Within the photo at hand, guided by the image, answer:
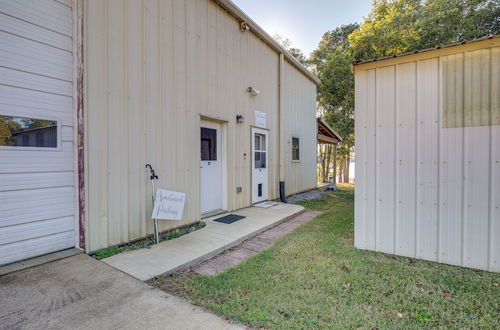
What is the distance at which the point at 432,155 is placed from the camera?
115 inches

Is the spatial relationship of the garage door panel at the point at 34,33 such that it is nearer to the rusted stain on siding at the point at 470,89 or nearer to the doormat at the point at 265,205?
the rusted stain on siding at the point at 470,89

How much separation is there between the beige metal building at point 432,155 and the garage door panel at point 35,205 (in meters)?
3.69

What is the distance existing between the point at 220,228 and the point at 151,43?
123 inches

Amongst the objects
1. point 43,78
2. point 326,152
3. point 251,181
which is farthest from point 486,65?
point 326,152

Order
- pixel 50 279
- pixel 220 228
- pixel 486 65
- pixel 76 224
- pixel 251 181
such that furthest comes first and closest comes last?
pixel 251 181 → pixel 220 228 → pixel 76 224 → pixel 486 65 → pixel 50 279

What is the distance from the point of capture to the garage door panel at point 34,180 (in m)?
2.56

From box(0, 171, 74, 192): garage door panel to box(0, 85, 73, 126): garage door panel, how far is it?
2.05 ft

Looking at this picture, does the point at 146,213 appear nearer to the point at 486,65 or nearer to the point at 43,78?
the point at 43,78

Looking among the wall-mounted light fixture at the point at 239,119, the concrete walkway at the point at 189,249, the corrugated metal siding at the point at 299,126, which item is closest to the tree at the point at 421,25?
the corrugated metal siding at the point at 299,126

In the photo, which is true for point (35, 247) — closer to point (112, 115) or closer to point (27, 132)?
point (27, 132)

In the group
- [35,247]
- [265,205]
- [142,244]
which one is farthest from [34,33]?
[265,205]

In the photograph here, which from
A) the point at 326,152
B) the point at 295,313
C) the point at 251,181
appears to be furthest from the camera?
the point at 326,152

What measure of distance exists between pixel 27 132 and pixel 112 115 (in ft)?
2.89

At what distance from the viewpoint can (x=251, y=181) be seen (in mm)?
6094
